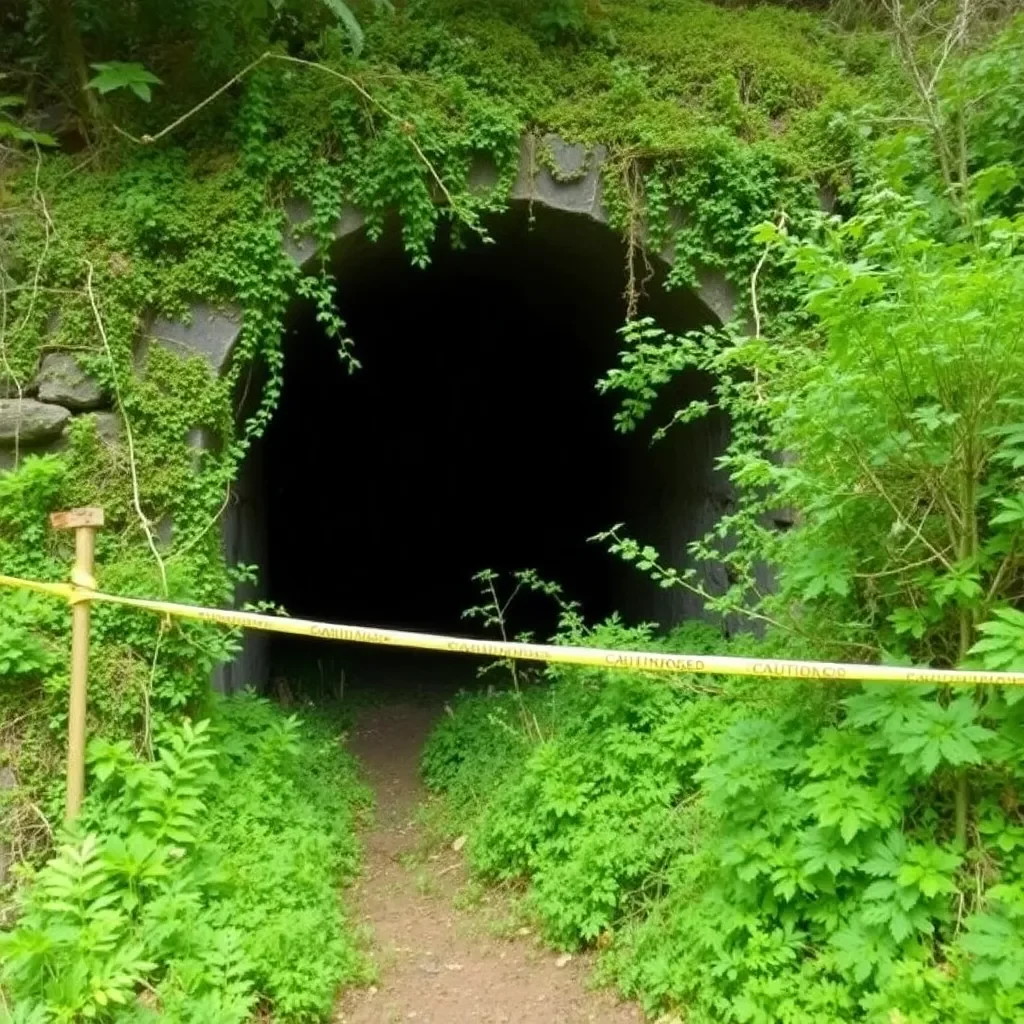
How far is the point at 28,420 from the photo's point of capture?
154 inches

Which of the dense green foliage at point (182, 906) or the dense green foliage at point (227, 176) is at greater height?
the dense green foliage at point (227, 176)

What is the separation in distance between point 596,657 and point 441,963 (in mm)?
1542

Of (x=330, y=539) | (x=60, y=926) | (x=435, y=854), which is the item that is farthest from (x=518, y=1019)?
(x=330, y=539)

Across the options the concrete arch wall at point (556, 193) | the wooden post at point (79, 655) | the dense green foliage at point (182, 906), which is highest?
the concrete arch wall at point (556, 193)

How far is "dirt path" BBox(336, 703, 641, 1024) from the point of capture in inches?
128

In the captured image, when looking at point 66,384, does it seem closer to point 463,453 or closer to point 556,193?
point 556,193

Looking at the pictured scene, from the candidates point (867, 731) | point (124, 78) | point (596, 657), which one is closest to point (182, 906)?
point (596, 657)

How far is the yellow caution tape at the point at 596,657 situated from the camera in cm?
265

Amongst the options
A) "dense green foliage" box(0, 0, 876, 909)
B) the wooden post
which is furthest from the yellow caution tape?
"dense green foliage" box(0, 0, 876, 909)

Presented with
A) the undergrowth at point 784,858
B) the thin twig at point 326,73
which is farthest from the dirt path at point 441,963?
the thin twig at point 326,73

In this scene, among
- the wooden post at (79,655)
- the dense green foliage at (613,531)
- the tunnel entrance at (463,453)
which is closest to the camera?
the dense green foliage at (613,531)

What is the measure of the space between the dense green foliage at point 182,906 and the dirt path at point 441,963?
7.6 inches

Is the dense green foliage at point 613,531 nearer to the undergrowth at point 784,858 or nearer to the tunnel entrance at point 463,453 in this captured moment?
the undergrowth at point 784,858

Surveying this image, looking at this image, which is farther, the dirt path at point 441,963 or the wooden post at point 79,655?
the wooden post at point 79,655
